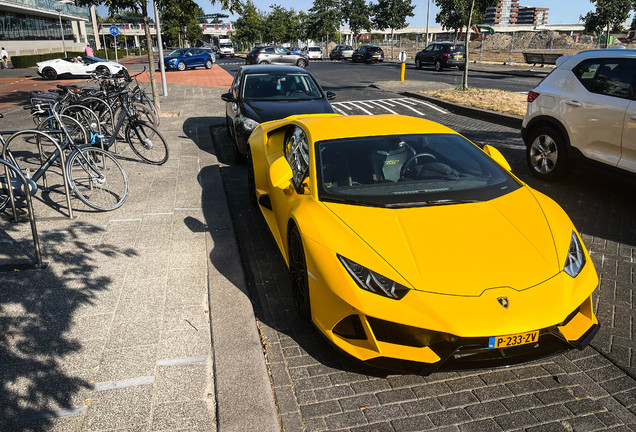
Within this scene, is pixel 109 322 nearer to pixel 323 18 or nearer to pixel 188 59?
pixel 188 59

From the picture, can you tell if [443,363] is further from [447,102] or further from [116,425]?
[447,102]

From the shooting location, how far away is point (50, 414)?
291cm

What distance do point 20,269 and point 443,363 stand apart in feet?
13.0

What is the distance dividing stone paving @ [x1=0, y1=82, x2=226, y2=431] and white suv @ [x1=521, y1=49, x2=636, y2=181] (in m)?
4.85

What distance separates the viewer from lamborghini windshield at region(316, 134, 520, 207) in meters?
3.79

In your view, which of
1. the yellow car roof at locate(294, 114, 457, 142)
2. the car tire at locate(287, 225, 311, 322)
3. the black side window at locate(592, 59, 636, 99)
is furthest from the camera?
the black side window at locate(592, 59, 636, 99)

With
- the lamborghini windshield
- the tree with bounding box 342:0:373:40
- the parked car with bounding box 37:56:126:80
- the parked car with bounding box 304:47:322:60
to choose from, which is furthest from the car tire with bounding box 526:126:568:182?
the tree with bounding box 342:0:373:40

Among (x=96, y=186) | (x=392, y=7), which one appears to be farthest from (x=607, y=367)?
(x=392, y=7)

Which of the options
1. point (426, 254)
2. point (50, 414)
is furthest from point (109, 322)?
point (426, 254)

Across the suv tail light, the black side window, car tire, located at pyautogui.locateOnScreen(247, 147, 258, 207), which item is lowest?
car tire, located at pyautogui.locateOnScreen(247, 147, 258, 207)

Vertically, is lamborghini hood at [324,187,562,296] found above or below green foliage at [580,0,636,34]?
below

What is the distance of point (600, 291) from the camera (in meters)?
4.33

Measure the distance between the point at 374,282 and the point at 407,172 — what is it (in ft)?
4.51

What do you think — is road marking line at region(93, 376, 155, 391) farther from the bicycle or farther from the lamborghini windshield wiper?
the bicycle
